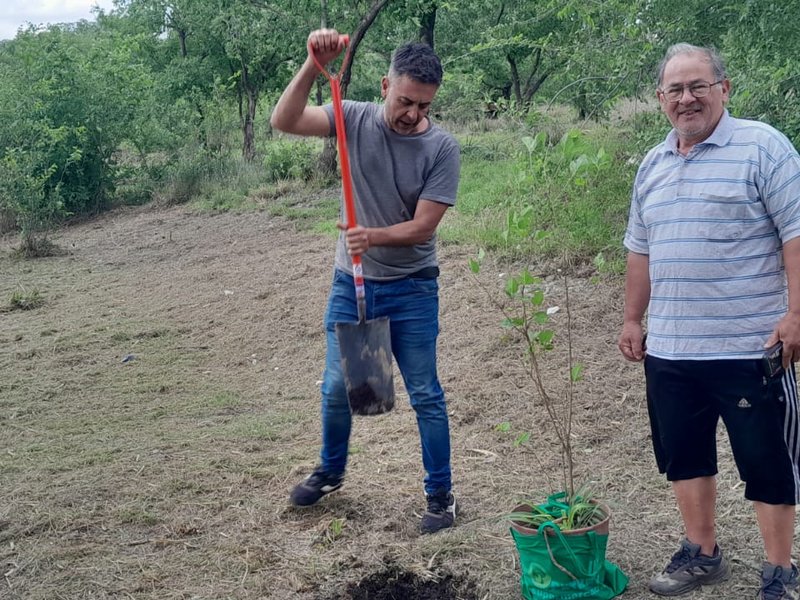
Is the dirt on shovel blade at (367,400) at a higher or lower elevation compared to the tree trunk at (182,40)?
lower

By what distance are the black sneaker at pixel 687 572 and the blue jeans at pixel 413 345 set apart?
1021 mm

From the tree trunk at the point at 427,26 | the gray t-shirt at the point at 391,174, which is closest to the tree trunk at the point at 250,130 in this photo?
the tree trunk at the point at 427,26

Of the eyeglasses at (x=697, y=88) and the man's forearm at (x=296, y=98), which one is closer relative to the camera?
the eyeglasses at (x=697, y=88)

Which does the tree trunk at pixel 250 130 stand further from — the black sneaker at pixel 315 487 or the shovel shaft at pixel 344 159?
the shovel shaft at pixel 344 159

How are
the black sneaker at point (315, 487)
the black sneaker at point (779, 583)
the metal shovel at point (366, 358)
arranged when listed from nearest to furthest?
the black sneaker at point (779, 583) < the metal shovel at point (366, 358) < the black sneaker at point (315, 487)

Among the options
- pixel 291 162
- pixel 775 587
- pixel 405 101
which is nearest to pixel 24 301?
pixel 405 101

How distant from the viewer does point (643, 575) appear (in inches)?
133

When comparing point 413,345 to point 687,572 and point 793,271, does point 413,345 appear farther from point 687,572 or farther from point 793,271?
point 793,271

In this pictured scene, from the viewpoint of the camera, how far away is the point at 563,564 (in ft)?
10.1

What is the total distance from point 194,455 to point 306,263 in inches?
211

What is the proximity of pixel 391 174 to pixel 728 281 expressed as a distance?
4.56ft

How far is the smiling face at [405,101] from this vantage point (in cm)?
342

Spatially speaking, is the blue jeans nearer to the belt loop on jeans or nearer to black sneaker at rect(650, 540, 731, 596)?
the belt loop on jeans

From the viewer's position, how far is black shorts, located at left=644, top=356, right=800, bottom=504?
9.21 ft
